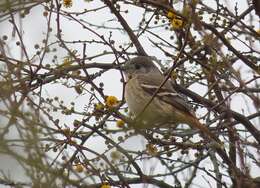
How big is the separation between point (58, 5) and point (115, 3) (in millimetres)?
1305

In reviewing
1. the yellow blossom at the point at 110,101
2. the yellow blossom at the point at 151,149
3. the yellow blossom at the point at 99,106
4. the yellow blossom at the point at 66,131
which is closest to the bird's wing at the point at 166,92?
the yellow blossom at the point at 151,149

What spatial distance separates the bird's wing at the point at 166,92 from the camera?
793cm

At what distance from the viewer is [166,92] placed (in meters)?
8.31

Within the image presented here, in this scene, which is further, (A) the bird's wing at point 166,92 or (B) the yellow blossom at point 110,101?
(A) the bird's wing at point 166,92

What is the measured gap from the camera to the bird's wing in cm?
793

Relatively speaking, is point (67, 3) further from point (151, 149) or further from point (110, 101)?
point (151, 149)

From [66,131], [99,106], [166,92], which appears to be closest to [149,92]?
[166,92]

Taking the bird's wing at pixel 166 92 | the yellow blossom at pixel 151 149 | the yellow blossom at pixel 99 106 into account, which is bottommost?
the yellow blossom at pixel 151 149

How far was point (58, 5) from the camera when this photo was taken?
6141mm

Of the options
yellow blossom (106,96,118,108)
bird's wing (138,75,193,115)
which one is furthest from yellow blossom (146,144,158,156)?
bird's wing (138,75,193,115)

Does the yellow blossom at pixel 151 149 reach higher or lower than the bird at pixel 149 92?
lower

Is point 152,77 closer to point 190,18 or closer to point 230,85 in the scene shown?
point 230,85

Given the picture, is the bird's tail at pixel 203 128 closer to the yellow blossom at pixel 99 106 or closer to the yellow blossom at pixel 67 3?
the yellow blossom at pixel 99 106

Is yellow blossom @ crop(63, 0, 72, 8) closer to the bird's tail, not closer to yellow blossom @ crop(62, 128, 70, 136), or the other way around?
yellow blossom @ crop(62, 128, 70, 136)
